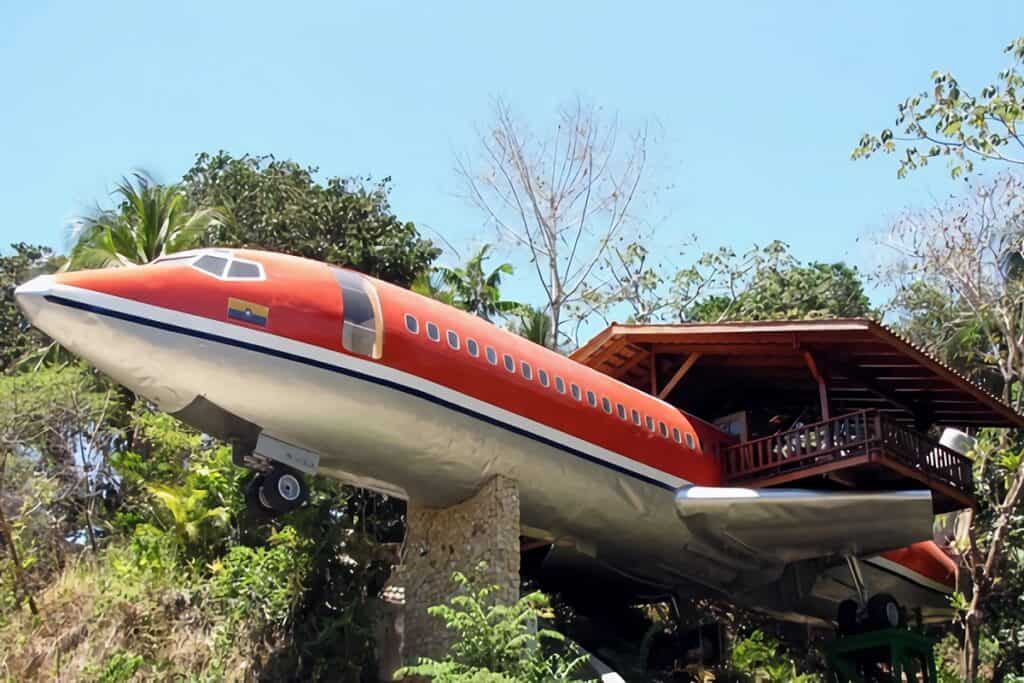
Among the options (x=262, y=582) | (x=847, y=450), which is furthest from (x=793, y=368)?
(x=262, y=582)

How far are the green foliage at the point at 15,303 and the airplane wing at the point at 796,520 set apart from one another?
19087mm

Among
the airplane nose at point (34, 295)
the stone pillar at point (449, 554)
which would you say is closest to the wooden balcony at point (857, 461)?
the stone pillar at point (449, 554)

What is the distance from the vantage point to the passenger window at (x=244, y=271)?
1650 cm

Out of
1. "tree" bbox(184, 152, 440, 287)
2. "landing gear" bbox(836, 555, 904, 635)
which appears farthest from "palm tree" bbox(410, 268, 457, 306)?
"landing gear" bbox(836, 555, 904, 635)

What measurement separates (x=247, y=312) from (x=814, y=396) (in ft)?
46.0

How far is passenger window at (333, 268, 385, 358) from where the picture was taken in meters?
16.8

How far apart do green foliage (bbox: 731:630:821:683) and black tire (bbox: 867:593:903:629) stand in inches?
71.7

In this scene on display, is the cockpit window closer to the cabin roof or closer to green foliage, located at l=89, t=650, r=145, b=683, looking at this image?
green foliage, located at l=89, t=650, r=145, b=683

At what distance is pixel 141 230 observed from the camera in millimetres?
28688

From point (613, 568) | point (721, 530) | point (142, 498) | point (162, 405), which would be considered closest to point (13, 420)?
point (142, 498)

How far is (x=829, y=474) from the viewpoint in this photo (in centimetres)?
2145

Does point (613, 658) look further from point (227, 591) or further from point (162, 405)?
point (162, 405)

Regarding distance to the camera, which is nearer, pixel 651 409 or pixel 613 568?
pixel 651 409

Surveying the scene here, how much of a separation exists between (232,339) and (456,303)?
16265 millimetres
